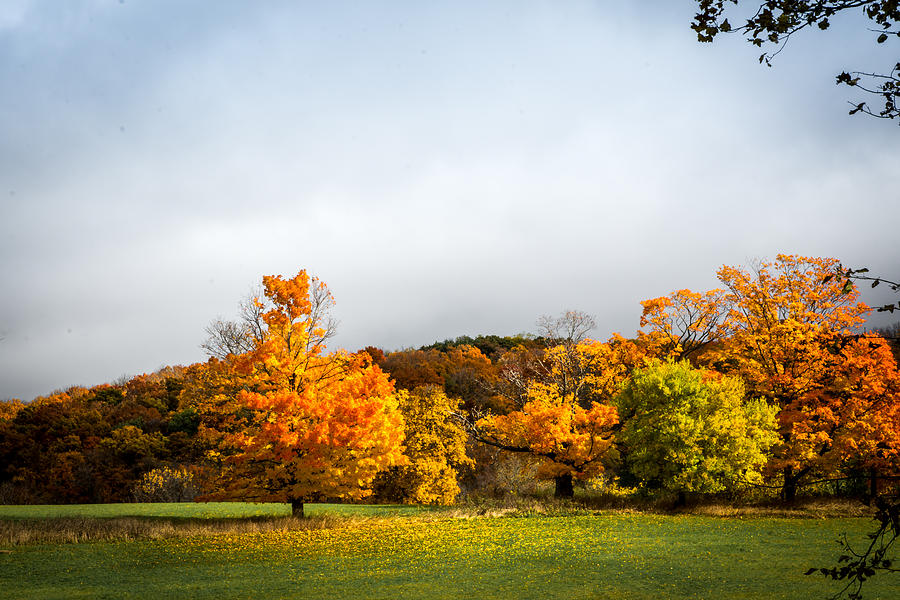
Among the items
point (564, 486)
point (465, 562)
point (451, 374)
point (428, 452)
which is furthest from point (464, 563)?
point (451, 374)

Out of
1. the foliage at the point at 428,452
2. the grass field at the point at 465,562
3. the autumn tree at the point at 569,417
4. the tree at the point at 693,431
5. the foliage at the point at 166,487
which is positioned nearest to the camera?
the grass field at the point at 465,562

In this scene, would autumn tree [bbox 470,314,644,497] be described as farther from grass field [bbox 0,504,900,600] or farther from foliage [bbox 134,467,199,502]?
foliage [bbox 134,467,199,502]

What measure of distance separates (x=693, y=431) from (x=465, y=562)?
60.4 ft

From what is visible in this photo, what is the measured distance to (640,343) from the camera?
4631 cm

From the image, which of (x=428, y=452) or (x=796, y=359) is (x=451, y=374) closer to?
(x=428, y=452)

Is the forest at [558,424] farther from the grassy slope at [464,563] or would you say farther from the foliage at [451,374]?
the foliage at [451,374]

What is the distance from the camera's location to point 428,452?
156 feet

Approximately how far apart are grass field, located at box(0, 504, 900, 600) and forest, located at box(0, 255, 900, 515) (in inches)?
127

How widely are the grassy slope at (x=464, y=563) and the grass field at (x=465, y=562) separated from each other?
0.15ft

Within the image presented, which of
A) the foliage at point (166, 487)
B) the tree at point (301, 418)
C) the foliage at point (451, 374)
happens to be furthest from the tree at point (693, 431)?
the foliage at point (166, 487)

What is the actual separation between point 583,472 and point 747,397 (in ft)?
41.0

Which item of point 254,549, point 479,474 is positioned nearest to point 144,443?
point 479,474

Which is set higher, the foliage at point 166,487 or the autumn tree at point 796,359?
the autumn tree at point 796,359

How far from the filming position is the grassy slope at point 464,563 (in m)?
16.2
